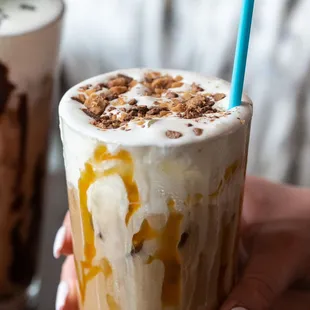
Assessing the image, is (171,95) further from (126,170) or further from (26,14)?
(26,14)

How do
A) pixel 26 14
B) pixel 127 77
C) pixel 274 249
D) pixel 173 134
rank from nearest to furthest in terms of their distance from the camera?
pixel 173 134
pixel 127 77
pixel 274 249
pixel 26 14

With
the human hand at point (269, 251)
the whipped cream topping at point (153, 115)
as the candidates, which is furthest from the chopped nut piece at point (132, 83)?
the human hand at point (269, 251)

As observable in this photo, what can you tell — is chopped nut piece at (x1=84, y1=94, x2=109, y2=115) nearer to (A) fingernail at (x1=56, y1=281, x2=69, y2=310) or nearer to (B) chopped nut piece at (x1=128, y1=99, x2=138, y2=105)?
(B) chopped nut piece at (x1=128, y1=99, x2=138, y2=105)

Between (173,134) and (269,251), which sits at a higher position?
(173,134)

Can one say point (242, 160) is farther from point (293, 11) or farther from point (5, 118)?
point (293, 11)

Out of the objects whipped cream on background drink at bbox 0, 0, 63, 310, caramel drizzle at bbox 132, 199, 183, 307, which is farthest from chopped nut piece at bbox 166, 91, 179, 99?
whipped cream on background drink at bbox 0, 0, 63, 310

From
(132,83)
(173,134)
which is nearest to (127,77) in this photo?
(132,83)

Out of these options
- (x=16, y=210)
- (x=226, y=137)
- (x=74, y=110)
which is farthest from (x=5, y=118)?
(x=226, y=137)
